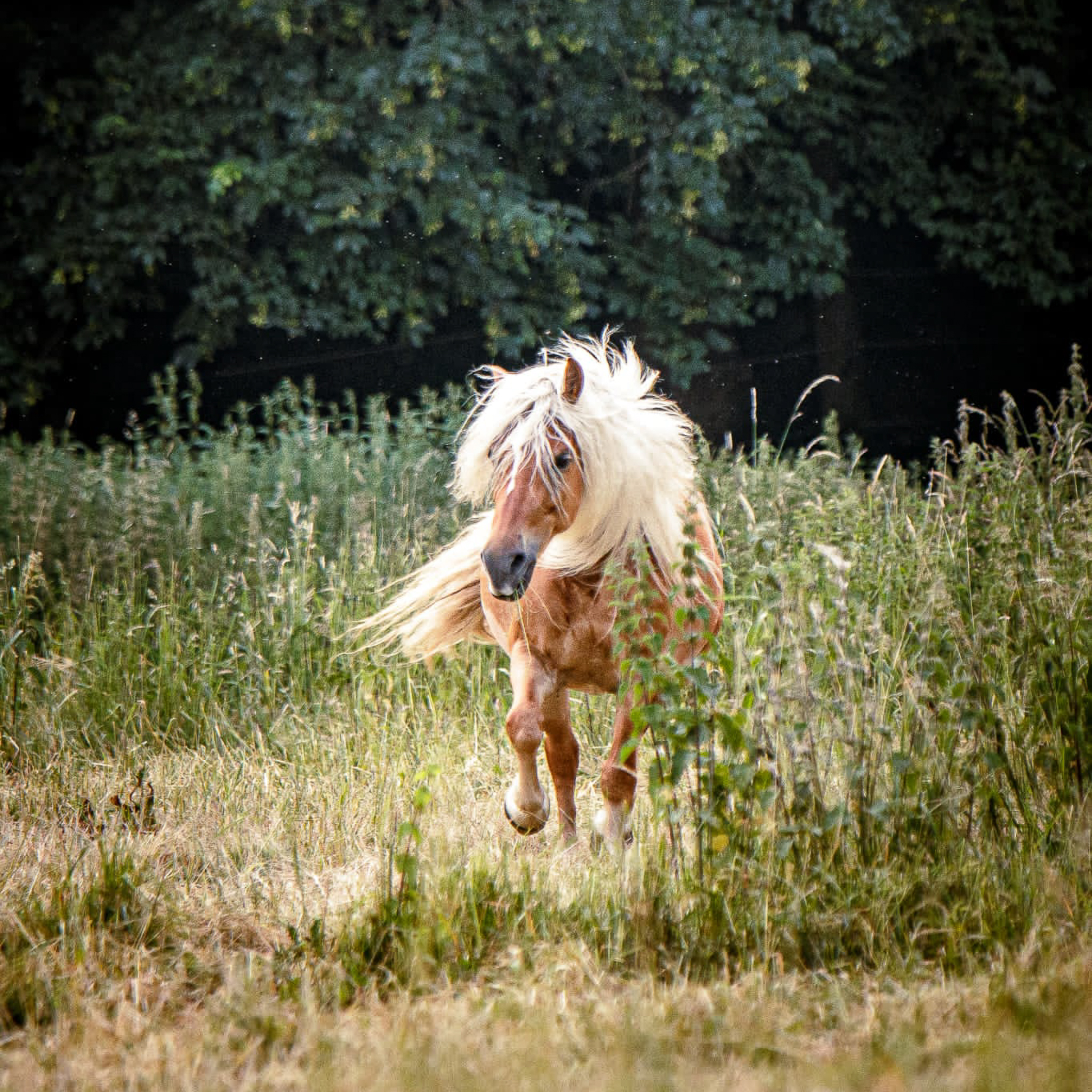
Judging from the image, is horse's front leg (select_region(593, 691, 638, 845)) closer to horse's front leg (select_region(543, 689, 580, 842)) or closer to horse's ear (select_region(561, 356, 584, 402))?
horse's front leg (select_region(543, 689, 580, 842))

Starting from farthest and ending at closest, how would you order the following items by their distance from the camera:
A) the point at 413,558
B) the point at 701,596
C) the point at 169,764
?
the point at 413,558 → the point at 169,764 → the point at 701,596

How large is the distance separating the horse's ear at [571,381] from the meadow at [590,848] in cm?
75

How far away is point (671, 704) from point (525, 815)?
909 mm

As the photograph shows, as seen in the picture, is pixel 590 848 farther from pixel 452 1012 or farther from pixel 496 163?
pixel 496 163

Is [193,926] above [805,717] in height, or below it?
below

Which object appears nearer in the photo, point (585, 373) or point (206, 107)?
point (585, 373)

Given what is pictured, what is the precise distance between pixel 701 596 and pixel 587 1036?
1710mm

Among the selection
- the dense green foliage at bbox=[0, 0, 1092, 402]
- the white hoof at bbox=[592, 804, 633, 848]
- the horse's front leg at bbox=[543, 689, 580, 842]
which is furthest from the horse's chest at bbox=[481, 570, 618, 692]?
the dense green foliage at bbox=[0, 0, 1092, 402]

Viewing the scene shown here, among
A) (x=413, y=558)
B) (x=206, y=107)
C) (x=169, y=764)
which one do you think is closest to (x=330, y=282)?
(x=206, y=107)

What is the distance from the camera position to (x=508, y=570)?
3.45 metres

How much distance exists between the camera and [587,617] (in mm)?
3967

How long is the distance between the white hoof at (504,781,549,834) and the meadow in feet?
0.34

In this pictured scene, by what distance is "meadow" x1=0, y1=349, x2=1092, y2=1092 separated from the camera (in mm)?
2506

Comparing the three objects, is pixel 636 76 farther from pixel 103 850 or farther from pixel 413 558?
pixel 103 850
